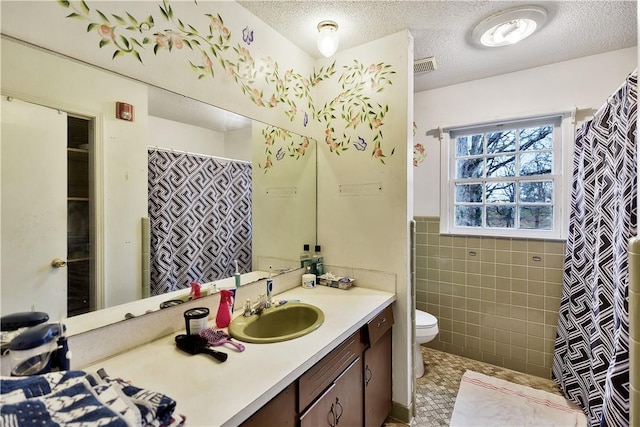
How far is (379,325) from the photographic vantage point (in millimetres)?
1592

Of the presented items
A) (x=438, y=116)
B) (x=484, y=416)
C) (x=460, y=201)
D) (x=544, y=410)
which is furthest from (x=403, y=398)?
(x=438, y=116)

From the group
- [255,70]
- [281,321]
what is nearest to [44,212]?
[281,321]

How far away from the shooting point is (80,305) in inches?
39.7

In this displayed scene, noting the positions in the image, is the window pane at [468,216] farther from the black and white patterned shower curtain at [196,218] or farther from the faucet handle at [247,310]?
the faucet handle at [247,310]

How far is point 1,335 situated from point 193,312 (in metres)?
0.53

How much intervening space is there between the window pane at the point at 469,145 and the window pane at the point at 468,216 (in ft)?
1.61

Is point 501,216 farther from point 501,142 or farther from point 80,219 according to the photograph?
point 80,219

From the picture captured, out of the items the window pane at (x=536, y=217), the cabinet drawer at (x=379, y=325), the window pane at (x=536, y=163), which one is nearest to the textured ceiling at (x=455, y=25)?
the window pane at (x=536, y=163)

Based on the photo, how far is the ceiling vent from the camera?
2.07 meters

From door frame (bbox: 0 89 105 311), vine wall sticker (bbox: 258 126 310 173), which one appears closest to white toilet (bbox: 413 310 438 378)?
vine wall sticker (bbox: 258 126 310 173)

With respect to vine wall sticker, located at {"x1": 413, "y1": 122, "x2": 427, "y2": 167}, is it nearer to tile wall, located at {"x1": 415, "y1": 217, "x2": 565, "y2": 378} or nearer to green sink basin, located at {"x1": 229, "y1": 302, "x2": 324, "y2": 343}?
tile wall, located at {"x1": 415, "y1": 217, "x2": 565, "y2": 378}

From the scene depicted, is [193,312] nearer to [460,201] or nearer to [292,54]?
[292,54]

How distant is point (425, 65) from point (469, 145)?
889 millimetres

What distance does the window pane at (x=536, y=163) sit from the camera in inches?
90.5
